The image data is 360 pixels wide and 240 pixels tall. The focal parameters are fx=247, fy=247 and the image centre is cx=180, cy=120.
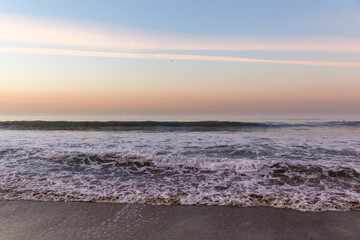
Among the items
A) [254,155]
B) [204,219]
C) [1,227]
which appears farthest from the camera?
[254,155]

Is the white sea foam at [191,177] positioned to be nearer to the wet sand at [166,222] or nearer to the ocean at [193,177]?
the ocean at [193,177]

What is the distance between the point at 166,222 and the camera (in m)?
3.46

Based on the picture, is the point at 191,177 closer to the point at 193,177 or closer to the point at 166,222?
the point at 193,177

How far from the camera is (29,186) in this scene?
508cm

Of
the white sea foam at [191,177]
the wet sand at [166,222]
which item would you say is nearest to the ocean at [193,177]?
the white sea foam at [191,177]

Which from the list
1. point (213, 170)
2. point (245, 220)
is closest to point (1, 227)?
point (245, 220)

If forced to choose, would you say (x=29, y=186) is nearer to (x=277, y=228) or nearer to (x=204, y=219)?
(x=204, y=219)

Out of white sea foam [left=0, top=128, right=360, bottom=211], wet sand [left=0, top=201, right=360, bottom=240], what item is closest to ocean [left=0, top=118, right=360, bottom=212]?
white sea foam [left=0, top=128, right=360, bottom=211]

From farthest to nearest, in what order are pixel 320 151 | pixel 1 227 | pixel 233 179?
1. pixel 320 151
2. pixel 233 179
3. pixel 1 227

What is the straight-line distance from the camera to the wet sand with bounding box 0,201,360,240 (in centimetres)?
309

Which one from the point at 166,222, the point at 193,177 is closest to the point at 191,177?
the point at 193,177

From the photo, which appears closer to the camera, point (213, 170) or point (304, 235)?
point (304, 235)

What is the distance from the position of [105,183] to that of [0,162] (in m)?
4.03

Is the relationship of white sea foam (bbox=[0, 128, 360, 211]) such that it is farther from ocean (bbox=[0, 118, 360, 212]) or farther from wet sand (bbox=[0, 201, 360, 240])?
wet sand (bbox=[0, 201, 360, 240])
